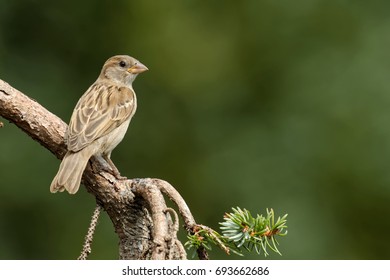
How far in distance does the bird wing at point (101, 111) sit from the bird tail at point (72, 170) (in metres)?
0.24

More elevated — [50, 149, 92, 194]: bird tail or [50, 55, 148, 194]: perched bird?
[50, 55, 148, 194]: perched bird

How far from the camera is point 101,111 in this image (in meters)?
5.66

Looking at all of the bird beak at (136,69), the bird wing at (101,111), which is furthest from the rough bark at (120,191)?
the bird beak at (136,69)


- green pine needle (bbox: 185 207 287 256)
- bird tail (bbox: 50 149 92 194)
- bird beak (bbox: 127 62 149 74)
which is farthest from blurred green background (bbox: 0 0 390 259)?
green pine needle (bbox: 185 207 287 256)

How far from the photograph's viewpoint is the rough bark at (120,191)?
3.74 m

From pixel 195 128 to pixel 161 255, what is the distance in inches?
206

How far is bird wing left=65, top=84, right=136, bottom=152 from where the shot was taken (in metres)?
5.33

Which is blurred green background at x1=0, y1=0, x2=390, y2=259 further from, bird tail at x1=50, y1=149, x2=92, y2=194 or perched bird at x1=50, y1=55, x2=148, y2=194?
bird tail at x1=50, y1=149, x2=92, y2=194

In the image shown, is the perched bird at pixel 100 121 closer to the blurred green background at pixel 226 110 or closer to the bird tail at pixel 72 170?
the bird tail at pixel 72 170

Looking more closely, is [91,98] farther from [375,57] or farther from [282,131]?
[375,57]

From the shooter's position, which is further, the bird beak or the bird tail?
the bird beak

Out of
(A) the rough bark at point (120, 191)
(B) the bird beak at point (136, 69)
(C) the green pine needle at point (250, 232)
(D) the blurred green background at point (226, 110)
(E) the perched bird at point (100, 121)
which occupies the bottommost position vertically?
(C) the green pine needle at point (250, 232)

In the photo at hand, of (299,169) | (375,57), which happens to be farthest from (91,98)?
(375,57)

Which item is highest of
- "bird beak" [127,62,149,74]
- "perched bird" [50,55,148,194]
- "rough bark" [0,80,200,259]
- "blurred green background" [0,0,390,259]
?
"blurred green background" [0,0,390,259]
